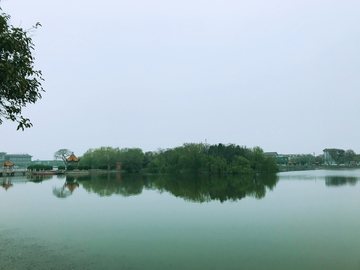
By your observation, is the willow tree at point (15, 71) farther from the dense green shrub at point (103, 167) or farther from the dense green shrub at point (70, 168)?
the dense green shrub at point (103, 167)

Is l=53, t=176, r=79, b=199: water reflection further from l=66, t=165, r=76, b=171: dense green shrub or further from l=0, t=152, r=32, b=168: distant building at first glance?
l=0, t=152, r=32, b=168: distant building

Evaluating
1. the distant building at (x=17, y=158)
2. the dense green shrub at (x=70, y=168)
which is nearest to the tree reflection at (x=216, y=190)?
the dense green shrub at (x=70, y=168)

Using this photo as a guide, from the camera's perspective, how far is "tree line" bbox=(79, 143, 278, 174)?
45281mm

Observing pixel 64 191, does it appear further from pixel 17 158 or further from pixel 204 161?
pixel 17 158

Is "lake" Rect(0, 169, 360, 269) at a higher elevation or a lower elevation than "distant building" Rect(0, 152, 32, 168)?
lower

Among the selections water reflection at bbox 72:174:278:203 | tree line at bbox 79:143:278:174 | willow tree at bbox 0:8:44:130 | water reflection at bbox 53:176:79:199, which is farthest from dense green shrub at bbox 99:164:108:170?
willow tree at bbox 0:8:44:130

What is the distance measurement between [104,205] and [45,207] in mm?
3060

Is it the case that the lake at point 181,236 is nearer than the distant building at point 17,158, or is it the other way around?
the lake at point 181,236

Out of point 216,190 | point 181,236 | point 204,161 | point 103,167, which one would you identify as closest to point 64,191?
point 216,190

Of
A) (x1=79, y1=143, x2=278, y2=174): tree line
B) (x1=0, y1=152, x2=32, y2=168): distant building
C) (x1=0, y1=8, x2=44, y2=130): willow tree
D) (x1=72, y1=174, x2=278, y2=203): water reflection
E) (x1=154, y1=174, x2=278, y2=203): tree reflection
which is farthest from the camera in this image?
(x1=0, y1=152, x2=32, y2=168): distant building

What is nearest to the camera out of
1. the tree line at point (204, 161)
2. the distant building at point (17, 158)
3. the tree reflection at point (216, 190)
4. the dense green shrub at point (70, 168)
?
the tree reflection at point (216, 190)

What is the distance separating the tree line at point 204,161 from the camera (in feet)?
149

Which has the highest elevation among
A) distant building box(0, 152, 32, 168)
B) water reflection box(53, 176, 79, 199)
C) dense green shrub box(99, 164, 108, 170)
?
distant building box(0, 152, 32, 168)

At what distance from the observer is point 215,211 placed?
1243 centimetres
